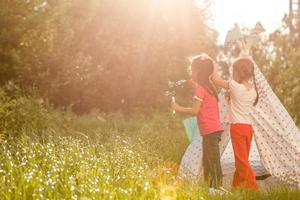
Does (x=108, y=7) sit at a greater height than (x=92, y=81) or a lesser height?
greater

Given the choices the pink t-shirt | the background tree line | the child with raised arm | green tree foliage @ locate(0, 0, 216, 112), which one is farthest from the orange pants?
green tree foliage @ locate(0, 0, 216, 112)

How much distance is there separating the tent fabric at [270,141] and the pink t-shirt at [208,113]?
25.1 inches

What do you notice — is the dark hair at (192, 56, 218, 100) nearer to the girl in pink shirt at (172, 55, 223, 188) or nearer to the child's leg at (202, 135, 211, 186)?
the girl in pink shirt at (172, 55, 223, 188)

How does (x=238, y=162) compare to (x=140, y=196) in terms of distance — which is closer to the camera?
(x=140, y=196)

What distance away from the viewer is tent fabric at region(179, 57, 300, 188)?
25.7ft

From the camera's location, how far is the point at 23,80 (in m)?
18.3

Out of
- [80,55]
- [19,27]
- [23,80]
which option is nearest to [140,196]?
[19,27]

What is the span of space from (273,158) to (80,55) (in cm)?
1338

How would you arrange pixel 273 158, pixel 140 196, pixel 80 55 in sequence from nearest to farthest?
pixel 140 196
pixel 273 158
pixel 80 55

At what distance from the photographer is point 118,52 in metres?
22.8

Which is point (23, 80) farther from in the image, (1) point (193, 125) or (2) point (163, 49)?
(1) point (193, 125)

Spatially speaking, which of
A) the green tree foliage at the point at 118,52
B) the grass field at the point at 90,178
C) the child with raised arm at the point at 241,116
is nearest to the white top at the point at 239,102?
the child with raised arm at the point at 241,116

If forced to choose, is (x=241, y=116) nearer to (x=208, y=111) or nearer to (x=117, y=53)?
(x=208, y=111)

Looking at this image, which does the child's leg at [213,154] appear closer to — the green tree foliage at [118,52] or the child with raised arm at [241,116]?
the child with raised arm at [241,116]
